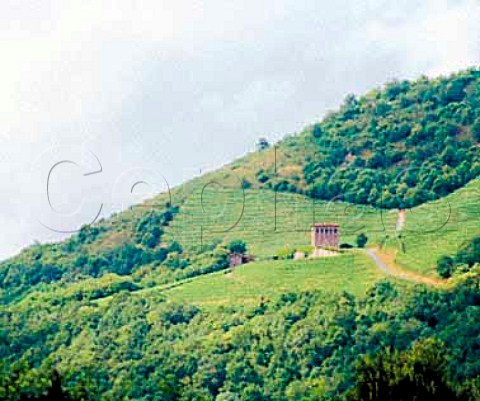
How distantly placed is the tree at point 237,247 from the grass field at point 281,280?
14.1ft

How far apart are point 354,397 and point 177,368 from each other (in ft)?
114

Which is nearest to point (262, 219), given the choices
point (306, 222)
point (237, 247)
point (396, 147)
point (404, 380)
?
point (306, 222)

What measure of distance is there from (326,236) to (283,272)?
4.54 m

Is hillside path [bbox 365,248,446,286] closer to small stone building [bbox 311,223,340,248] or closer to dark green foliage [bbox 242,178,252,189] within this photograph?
small stone building [bbox 311,223,340,248]

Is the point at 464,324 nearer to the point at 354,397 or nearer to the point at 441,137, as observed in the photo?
the point at 354,397

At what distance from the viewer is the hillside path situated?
2862 inches

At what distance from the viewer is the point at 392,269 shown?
75.7 metres

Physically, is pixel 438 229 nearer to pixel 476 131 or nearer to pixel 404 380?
pixel 476 131

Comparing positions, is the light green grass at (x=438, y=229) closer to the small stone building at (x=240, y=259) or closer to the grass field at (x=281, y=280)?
the grass field at (x=281, y=280)

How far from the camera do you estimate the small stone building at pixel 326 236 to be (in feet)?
269

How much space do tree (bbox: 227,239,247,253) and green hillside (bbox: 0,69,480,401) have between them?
557 millimetres

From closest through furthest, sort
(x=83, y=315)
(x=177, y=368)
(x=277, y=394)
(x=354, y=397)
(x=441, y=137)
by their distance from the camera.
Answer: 1. (x=354, y=397)
2. (x=277, y=394)
3. (x=177, y=368)
4. (x=83, y=315)
5. (x=441, y=137)

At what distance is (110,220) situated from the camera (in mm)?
103750

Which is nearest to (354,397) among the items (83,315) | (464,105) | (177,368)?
(177,368)
